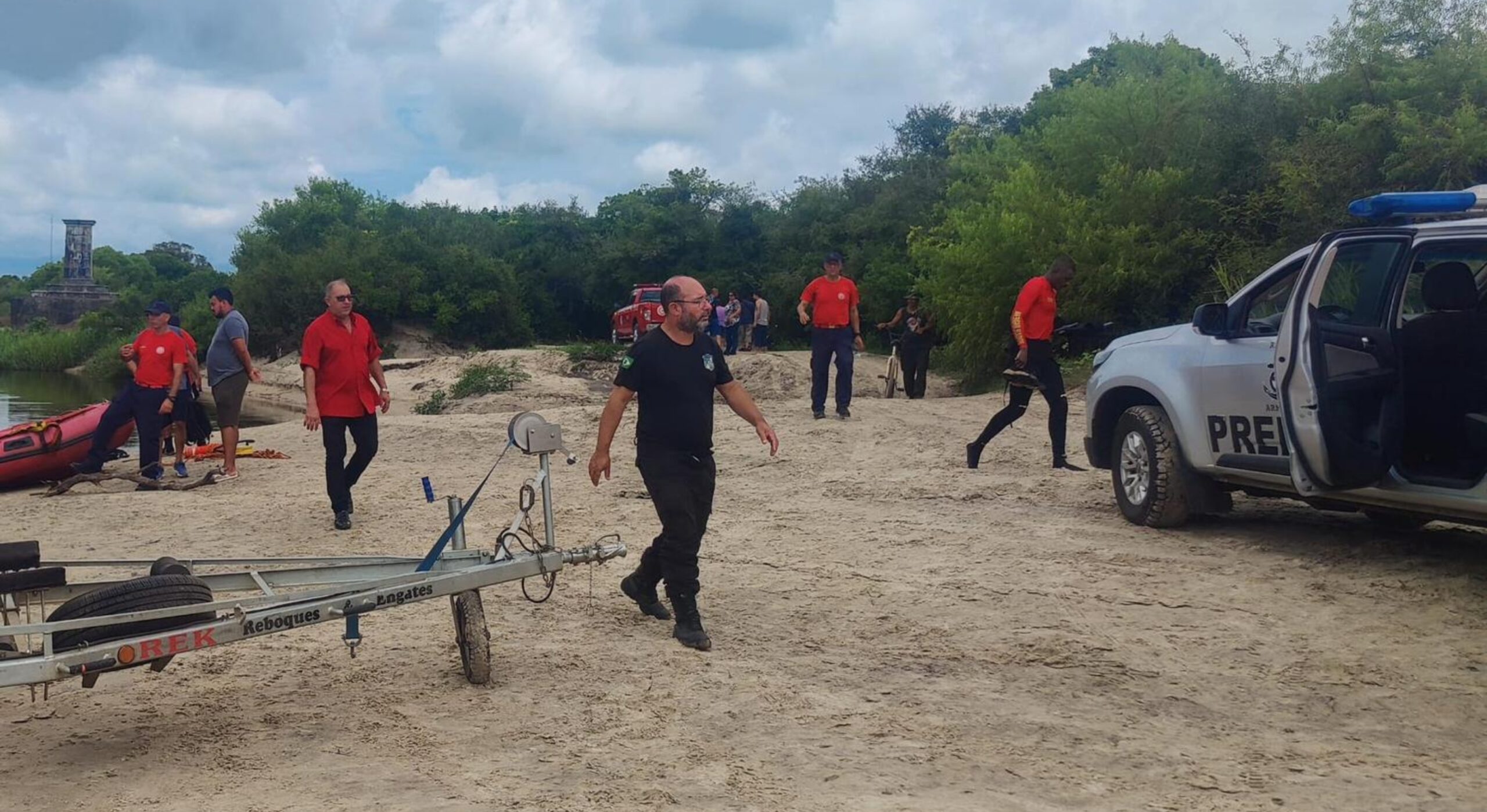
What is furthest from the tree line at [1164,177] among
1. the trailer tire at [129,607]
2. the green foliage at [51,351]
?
the green foliage at [51,351]

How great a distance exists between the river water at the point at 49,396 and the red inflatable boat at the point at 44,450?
17.1ft

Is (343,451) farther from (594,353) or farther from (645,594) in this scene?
(594,353)

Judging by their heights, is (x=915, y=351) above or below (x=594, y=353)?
above

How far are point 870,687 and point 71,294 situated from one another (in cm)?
8613

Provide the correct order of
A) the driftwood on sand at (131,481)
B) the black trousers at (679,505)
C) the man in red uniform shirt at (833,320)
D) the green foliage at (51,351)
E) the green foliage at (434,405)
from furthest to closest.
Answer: the green foliage at (51,351) < the green foliage at (434,405) < the man in red uniform shirt at (833,320) < the driftwood on sand at (131,481) < the black trousers at (679,505)

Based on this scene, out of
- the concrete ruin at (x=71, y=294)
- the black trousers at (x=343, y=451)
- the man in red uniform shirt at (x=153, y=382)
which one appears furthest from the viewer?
the concrete ruin at (x=71, y=294)

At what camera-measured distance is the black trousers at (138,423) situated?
12305mm

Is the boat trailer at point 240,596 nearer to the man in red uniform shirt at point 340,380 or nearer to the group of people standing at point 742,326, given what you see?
the man in red uniform shirt at point 340,380

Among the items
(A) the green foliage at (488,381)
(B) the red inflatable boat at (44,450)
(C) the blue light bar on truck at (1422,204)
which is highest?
(C) the blue light bar on truck at (1422,204)

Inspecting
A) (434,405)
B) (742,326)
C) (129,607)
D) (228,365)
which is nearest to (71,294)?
(742,326)

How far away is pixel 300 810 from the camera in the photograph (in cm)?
434

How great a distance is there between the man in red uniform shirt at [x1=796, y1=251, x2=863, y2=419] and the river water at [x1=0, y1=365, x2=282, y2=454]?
9.04 metres

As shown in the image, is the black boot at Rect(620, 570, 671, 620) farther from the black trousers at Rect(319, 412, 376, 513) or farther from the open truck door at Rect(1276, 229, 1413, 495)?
the open truck door at Rect(1276, 229, 1413, 495)

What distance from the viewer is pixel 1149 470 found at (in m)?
8.96
